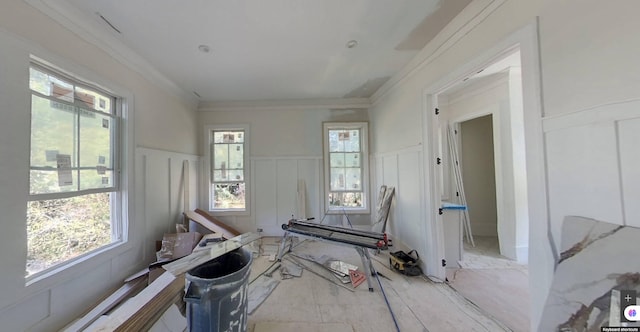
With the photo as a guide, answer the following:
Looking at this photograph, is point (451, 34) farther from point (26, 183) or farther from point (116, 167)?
point (116, 167)

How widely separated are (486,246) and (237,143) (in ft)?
16.7

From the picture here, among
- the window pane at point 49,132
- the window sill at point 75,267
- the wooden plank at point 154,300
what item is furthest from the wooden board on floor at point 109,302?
the window pane at point 49,132

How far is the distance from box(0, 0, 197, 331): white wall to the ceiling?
0.94ft

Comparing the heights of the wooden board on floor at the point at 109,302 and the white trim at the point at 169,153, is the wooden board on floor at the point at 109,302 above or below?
below

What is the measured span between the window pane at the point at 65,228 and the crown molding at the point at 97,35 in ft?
5.13

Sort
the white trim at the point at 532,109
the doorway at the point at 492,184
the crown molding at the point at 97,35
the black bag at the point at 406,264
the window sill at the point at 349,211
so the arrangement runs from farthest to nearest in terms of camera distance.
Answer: the window sill at the point at 349,211 < the black bag at the point at 406,264 < the doorway at the point at 492,184 < the crown molding at the point at 97,35 < the white trim at the point at 532,109

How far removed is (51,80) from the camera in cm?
181

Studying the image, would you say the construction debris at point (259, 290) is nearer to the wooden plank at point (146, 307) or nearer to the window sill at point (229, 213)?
the wooden plank at point (146, 307)

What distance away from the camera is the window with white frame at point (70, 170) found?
167 cm

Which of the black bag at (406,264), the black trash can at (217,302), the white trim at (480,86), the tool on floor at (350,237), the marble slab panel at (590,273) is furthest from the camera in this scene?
the white trim at (480,86)

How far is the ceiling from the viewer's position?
1.83 m

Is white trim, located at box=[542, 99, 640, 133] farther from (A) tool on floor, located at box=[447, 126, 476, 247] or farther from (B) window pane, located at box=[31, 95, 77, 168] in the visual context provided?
(B) window pane, located at box=[31, 95, 77, 168]

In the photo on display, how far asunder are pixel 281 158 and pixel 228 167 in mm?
1147

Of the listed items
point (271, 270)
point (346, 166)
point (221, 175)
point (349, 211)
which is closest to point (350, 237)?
point (271, 270)
